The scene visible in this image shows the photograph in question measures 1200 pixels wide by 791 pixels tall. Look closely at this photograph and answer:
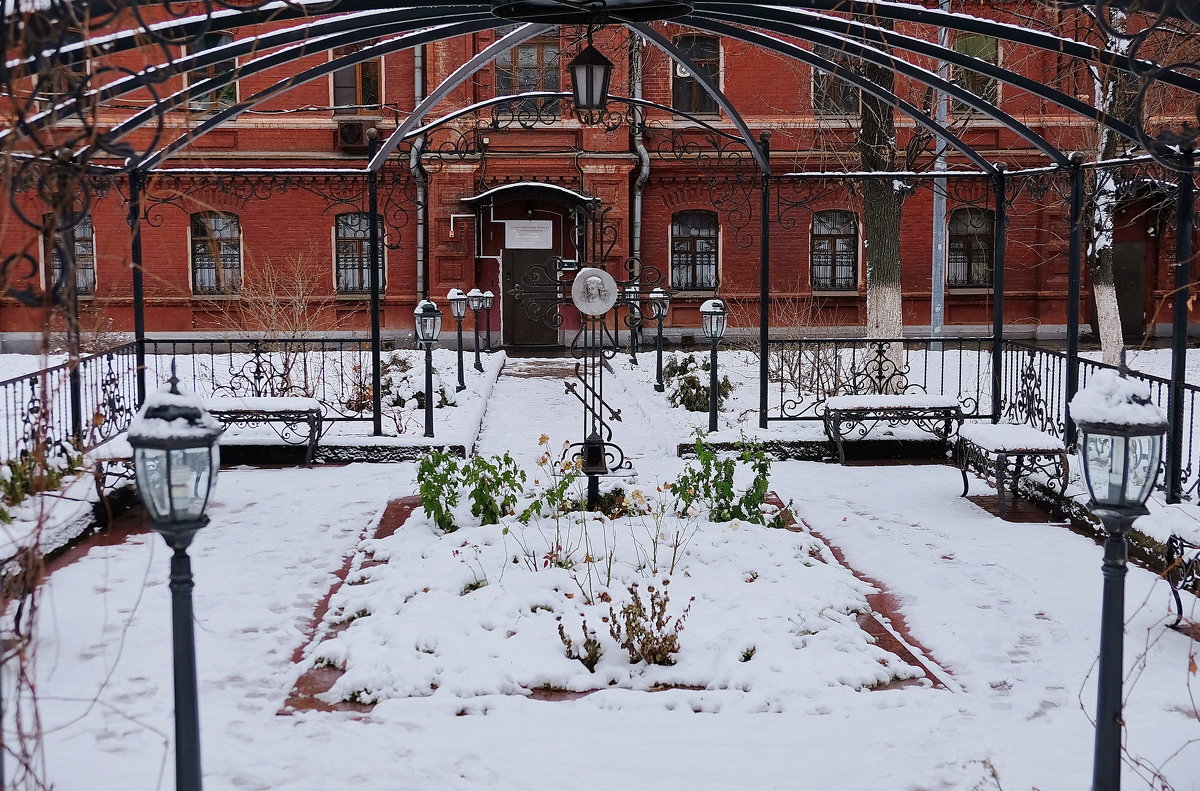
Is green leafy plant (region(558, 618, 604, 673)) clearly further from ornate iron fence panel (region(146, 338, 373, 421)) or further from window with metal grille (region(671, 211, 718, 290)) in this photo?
window with metal grille (region(671, 211, 718, 290))

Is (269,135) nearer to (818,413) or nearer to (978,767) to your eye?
(818,413)

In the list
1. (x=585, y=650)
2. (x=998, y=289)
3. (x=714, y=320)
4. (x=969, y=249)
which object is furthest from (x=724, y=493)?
(x=969, y=249)

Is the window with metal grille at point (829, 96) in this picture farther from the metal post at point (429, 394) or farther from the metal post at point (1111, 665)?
the metal post at point (1111, 665)

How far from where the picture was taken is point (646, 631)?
515 cm

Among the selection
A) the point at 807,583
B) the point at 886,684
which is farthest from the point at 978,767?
the point at 807,583

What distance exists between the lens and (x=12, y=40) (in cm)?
294

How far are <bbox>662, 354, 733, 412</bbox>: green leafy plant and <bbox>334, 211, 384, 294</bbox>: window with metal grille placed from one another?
8.10 metres

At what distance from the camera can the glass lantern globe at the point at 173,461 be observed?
10.9 feet

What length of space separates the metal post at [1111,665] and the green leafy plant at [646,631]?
6.25ft

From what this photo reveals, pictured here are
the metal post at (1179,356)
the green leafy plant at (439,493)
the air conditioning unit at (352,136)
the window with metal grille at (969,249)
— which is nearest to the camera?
the metal post at (1179,356)

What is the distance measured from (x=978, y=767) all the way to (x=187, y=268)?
59.7 ft

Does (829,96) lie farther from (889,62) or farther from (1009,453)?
(1009,453)

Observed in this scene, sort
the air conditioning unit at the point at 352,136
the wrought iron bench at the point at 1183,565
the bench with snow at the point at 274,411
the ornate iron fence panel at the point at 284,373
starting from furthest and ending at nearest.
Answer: the air conditioning unit at the point at 352,136 → the ornate iron fence panel at the point at 284,373 → the bench with snow at the point at 274,411 → the wrought iron bench at the point at 1183,565

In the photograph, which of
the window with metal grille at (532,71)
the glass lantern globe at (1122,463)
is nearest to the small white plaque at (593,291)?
the glass lantern globe at (1122,463)
